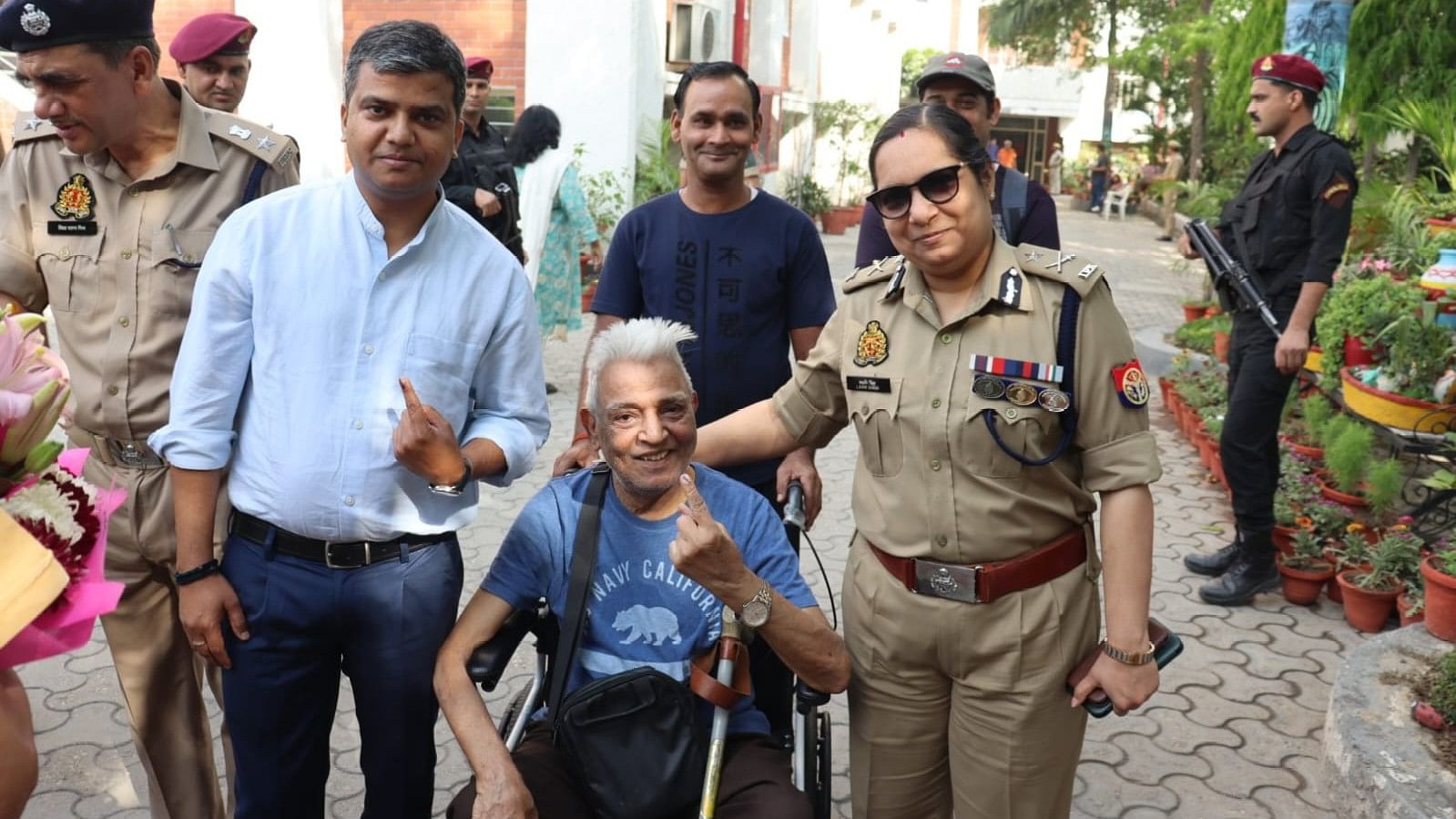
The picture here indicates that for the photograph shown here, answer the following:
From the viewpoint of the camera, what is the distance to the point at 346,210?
2287 mm

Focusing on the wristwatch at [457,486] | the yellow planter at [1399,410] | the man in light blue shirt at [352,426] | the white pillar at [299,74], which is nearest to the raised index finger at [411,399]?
the man in light blue shirt at [352,426]

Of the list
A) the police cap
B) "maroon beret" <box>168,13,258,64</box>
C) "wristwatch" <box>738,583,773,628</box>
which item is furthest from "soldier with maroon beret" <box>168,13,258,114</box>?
"wristwatch" <box>738,583,773,628</box>

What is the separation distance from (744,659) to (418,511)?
0.69 meters

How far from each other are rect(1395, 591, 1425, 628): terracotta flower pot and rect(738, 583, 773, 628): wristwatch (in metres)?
3.25

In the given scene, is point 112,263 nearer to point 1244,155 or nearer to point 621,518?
point 621,518

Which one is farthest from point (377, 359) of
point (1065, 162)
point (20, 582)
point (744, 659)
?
point (1065, 162)

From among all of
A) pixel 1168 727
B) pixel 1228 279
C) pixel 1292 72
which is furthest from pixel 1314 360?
pixel 1168 727

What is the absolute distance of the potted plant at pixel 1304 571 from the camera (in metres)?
4.85

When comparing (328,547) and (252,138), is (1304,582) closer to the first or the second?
(328,547)

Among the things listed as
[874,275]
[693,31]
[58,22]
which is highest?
[693,31]

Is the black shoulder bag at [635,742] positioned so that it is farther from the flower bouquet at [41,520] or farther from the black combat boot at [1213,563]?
the black combat boot at [1213,563]

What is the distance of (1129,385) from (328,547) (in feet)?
4.94

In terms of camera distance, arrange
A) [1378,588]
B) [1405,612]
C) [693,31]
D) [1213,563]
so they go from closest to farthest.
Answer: [1405,612]
[1378,588]
[1213,563]
[693,31]

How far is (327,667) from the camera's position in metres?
2.40
